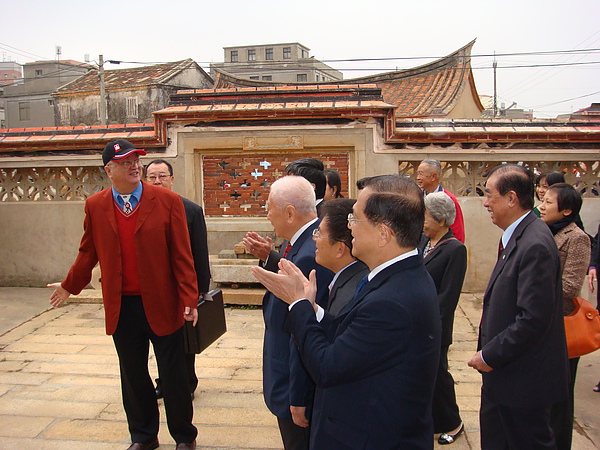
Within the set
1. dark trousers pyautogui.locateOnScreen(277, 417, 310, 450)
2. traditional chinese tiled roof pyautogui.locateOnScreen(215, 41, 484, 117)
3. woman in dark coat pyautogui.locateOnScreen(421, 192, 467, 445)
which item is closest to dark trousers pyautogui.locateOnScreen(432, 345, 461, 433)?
woman in dark coat pyautogui.locateOnScreen(421, 192, 467, 445)

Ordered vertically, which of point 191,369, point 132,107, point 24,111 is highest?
point 24,111

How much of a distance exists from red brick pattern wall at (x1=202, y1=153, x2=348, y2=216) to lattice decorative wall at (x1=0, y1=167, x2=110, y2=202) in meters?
1.48

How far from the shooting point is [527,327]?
7.16 feet

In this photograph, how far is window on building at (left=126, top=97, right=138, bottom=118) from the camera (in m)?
30.6

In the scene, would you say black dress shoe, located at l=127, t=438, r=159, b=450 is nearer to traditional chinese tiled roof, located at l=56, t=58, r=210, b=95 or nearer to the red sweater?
the red sweater

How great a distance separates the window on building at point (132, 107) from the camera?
30.6 m

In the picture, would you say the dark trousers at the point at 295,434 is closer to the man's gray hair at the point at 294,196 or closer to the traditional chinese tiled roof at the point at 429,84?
the man's gray hair at the point at 294,196

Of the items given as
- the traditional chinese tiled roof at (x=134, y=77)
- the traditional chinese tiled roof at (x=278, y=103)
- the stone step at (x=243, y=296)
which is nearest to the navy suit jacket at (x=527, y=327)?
the stone step at (x=243, y=296)

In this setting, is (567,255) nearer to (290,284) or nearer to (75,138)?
(290,284)

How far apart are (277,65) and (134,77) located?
2682cm

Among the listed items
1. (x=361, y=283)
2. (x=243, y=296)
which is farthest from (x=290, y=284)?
(x=243, y=296)

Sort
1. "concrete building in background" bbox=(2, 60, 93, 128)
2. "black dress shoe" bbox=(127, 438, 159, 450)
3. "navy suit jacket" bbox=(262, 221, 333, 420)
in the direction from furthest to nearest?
"concrete building in background" bbox=(2, 60, 93, 128)
"black dress shoe" bbox=(127, 438, 159, 450)
"navy suit jacket" bbox=(262, 221, 333, 420)

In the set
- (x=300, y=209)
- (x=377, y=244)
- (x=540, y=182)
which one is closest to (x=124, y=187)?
(x=300, y=209)

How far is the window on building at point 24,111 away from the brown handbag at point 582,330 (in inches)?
1904
